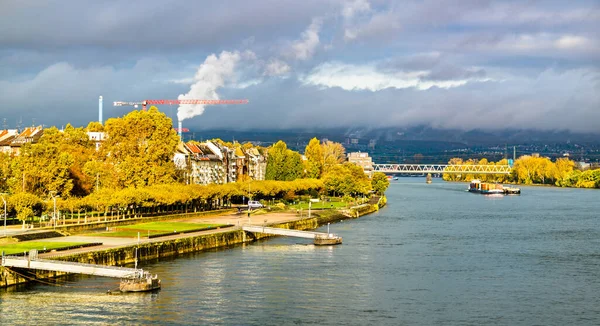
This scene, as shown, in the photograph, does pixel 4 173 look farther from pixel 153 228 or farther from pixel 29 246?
pixel 29 246

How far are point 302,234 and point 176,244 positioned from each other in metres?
17.8

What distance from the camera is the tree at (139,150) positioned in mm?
108500

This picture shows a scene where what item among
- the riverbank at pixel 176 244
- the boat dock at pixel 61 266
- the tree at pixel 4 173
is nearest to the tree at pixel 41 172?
the tree at pixel 4 173

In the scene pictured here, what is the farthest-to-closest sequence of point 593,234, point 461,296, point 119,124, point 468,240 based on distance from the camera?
point 119,124, point 593,234, point 468,240, point 461,296

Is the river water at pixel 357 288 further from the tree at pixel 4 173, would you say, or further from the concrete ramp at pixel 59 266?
the tree at pixel 4 173

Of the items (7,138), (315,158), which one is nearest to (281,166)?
(315,158)

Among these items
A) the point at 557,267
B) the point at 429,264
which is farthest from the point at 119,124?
the point at 557,267

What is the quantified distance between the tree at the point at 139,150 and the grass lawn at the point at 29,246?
36661mm

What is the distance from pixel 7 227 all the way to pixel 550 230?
59.8m

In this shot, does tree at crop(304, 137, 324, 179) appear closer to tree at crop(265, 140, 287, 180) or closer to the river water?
tree at crop(265, 140, 287, 180)

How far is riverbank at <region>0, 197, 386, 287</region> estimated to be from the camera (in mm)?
62781

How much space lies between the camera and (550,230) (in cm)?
10375

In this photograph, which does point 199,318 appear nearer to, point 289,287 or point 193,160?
point 289,287

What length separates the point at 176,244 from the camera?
252 feet
